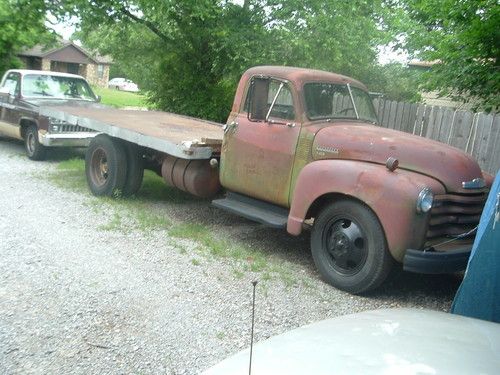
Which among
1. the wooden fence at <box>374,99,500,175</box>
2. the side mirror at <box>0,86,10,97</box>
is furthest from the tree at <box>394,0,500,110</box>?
the side mirror at <box>0,86,10,97</box>

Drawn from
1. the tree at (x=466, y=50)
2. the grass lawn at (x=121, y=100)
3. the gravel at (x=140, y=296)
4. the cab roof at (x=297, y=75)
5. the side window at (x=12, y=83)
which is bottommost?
the gravel at (x=140, y=296)

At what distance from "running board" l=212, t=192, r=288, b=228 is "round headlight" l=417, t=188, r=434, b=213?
163 centimetres

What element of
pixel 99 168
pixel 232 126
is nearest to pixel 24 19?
pixel 99 168

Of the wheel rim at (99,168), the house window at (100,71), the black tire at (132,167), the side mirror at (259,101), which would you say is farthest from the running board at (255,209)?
the house window at (100,71)

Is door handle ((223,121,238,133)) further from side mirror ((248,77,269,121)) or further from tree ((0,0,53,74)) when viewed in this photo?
tree ((0,0,53,74))

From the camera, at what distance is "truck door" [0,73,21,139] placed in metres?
12.7

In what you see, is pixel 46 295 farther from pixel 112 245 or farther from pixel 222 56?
pixel 222 56

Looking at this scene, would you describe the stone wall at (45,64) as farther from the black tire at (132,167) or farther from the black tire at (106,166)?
the black tire at (132,167)

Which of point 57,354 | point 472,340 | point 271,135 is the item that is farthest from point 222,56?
point 472,340

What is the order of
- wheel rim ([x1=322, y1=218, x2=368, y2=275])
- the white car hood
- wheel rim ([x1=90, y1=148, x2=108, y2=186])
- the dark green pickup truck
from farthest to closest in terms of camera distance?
the dark green pickup truck
wheel rim ([x1=90, y1=148, x2=108, y2=186])
wheel rim ([x1=322, y1=218, x2=368, y2=275])
the white car hood

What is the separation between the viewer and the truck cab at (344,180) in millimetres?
5305

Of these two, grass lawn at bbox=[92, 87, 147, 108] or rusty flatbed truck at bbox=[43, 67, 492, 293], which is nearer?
rusty flatbed truck at bbox=[43, 67, 492, 293]

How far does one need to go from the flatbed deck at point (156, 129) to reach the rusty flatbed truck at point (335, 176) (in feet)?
0.09

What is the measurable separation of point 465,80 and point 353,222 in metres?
4.39
